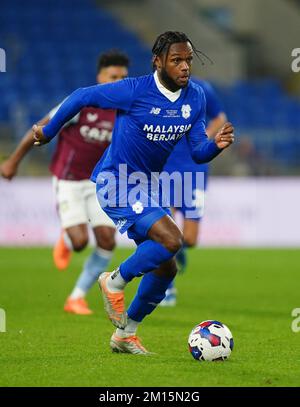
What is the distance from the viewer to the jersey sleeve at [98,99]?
7.52m

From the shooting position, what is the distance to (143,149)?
25.0 feet

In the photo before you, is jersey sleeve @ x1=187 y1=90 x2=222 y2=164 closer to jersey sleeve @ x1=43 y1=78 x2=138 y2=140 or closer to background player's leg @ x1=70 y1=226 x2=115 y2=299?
jersey sleeve @ x1=43 y1=78 x2=138 y2=140

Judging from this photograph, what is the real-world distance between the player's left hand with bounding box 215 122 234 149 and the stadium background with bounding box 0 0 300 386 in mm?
1528

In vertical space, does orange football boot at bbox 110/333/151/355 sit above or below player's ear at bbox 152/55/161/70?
below

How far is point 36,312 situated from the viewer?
413 inches

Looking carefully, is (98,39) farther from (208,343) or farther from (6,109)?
(208,343)

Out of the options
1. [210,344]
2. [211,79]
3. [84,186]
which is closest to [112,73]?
[84,186]

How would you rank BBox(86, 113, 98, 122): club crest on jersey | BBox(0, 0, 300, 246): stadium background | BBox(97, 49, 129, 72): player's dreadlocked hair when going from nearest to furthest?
BBox(97, 49, 129, 72): player's dreadlocked hair
BBox(86, 113, 98, 122): club crest on jersey
BBox(0, 0, 300, 246): stadium background

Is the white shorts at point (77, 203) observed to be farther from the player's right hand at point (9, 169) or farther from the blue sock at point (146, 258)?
the blue sock at point (146, 258)

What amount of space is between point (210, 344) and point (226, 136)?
1.45m

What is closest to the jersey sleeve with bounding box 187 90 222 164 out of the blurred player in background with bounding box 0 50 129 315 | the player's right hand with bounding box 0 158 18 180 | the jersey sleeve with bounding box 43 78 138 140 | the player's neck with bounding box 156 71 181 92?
the player's neck with bounding box 156 71 181 92

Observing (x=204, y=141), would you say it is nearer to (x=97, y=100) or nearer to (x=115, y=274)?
(x=97, y=100)

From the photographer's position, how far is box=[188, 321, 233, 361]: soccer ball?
720 centimetres

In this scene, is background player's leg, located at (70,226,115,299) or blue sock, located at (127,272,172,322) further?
background player's leg, located at (70,226,115,299)
